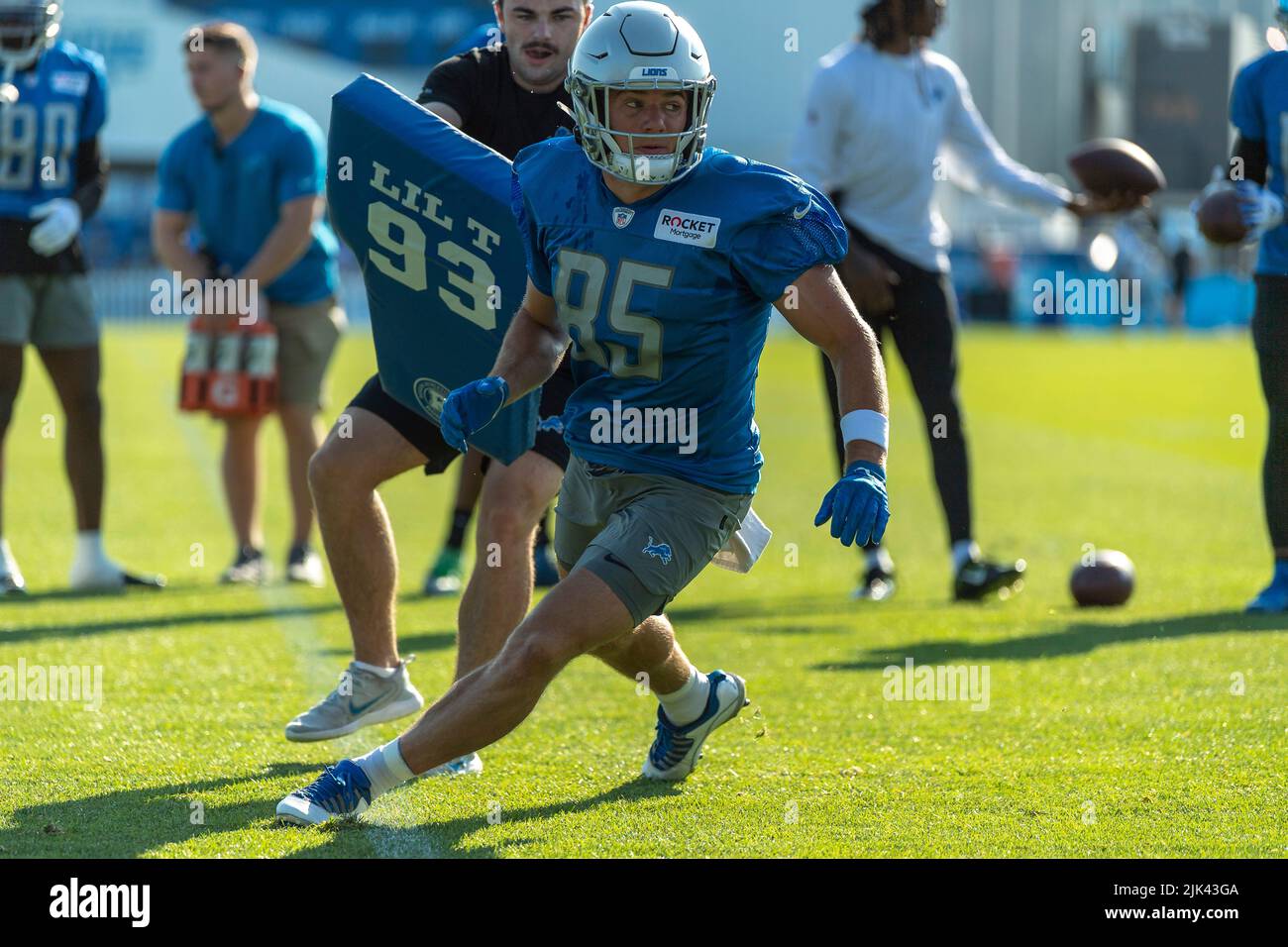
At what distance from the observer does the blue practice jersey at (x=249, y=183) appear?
7.86m

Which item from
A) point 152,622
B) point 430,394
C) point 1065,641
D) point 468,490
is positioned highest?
point 430,394

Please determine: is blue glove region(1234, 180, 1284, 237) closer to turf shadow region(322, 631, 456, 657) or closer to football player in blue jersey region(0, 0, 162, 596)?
turf shadow region(322, 631, 456, 657)

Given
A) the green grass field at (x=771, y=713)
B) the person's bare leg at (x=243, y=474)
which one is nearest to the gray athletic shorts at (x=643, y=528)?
the green grass field at (x=771, y=713)

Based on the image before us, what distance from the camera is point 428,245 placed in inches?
187

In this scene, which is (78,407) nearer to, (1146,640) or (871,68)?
(871,68)

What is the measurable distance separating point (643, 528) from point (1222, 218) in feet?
11.5

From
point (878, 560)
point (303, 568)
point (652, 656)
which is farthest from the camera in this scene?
point (303, 568)

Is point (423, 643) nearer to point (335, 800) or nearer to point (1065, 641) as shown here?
point (1065, 641)

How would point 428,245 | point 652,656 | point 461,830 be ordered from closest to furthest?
point 461,830 < point 652,656 < point 428,245

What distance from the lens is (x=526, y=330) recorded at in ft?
14.1

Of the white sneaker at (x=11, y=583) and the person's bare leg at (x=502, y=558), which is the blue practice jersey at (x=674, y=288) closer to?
the person's bare leg at (x=502, y=558)

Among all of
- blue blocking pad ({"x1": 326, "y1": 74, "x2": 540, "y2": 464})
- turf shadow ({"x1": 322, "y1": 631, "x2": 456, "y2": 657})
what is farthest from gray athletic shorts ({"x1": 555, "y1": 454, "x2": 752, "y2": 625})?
turf shadow ({"x1": 322, "y1": 631, "x2": 456, "y2": 657})

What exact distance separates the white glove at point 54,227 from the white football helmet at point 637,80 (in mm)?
3984

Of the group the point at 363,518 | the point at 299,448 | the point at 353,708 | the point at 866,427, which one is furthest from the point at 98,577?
the point at 866,427
